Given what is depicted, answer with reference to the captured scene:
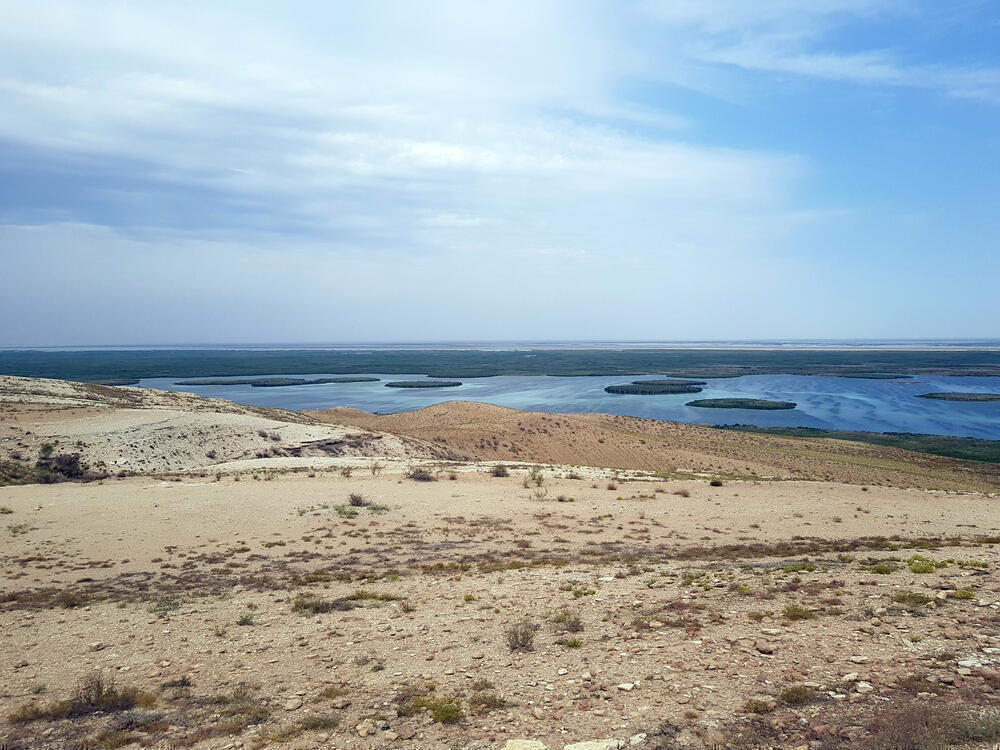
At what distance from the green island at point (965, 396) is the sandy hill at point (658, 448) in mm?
50130

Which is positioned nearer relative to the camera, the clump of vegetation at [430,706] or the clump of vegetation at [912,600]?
the clump of vegetation at [430,706]

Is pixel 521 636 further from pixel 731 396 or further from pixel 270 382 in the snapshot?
pixel 270 382

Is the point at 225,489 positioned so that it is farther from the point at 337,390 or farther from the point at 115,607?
the point at 337,390

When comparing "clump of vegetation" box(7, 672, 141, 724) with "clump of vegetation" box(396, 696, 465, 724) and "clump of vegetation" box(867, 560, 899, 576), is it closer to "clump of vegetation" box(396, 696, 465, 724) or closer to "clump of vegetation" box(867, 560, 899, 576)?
"clump of vegetation" box(396, 696, 465, 724)

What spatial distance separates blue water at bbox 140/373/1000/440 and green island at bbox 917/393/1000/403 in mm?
2009

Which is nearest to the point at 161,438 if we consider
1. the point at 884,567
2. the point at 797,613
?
the point at 797,613

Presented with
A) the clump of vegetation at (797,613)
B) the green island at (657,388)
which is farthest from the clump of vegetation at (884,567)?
the green island at (657,388)

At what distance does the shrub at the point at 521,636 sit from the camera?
28.6 ft

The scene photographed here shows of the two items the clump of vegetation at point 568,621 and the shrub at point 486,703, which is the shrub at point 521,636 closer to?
the clump of vegetation at point 568,621

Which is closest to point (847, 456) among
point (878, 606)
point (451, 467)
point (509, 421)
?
point (509, 421)

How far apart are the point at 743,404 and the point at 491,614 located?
259 feet

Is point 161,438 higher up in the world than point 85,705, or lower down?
higher up

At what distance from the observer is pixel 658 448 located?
42.0m

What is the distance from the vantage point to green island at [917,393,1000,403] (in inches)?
3275
